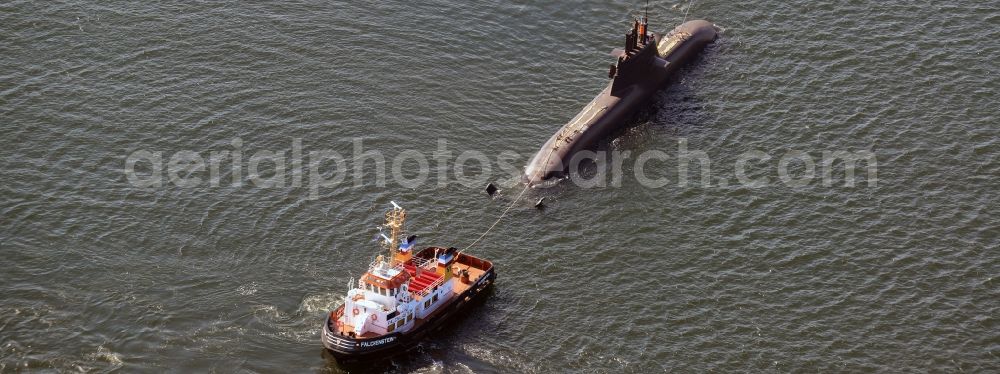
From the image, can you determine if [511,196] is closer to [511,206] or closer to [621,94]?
[511,206]

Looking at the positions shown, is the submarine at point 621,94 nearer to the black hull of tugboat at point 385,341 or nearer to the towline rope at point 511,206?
the towline rope at point 511,206

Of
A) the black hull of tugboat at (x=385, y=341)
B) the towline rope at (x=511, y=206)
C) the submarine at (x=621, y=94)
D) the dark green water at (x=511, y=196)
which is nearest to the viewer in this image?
the black hull of tugboat at (x=385, y=341)

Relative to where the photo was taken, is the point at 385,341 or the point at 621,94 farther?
the point at 621,94

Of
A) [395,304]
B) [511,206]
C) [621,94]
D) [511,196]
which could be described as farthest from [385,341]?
[621,94]

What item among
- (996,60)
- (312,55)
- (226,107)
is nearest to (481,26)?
(312,55)

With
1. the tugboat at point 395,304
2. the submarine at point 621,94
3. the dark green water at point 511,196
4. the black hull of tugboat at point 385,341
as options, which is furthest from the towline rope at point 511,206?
the black hull of tugboat at point 385,341
